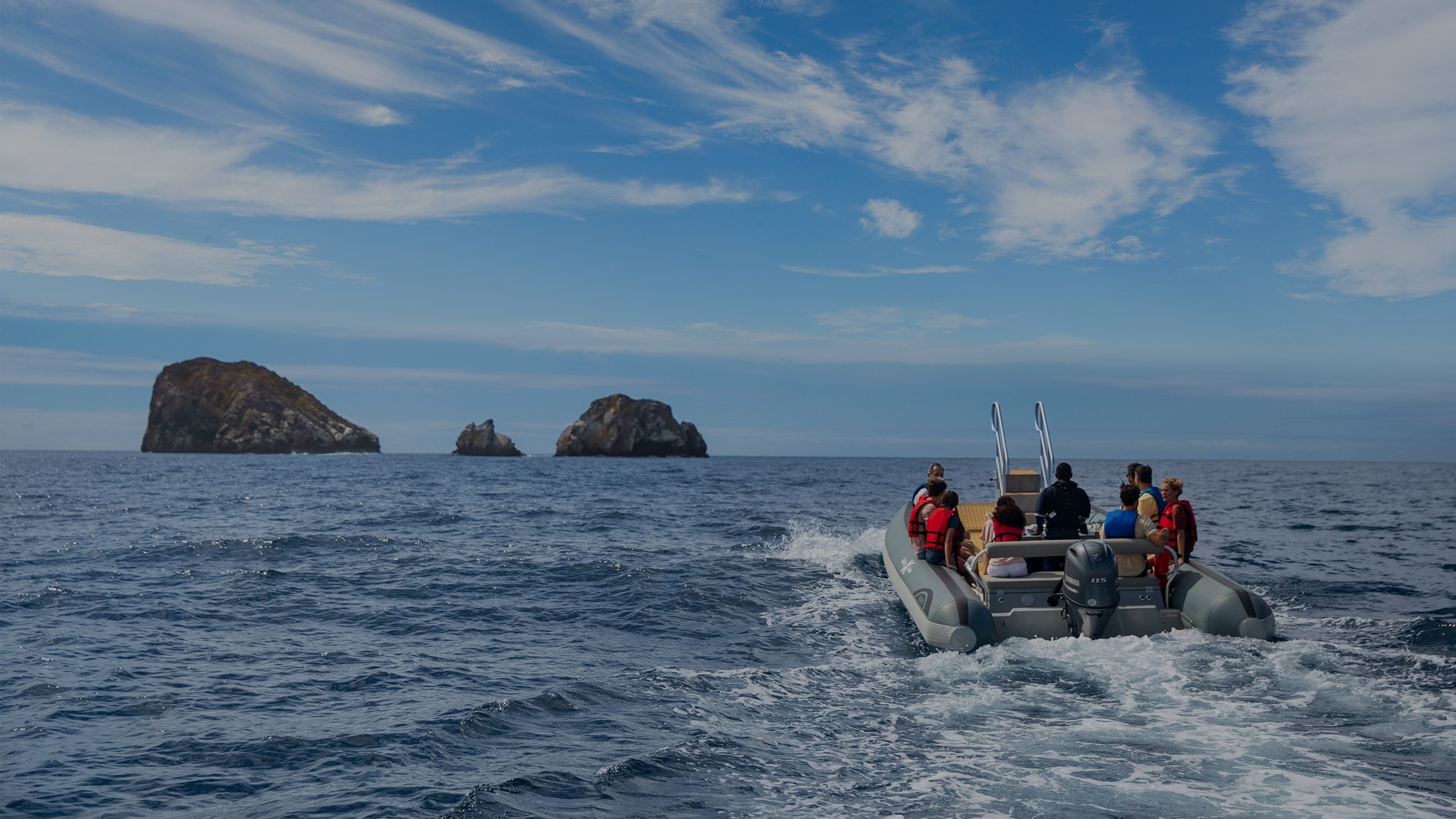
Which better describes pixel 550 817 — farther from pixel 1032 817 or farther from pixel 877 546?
pixel 877 546

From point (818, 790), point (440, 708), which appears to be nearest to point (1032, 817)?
point (818, 790)

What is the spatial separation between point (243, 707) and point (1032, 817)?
279 inches

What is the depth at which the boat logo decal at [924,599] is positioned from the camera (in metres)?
10.3

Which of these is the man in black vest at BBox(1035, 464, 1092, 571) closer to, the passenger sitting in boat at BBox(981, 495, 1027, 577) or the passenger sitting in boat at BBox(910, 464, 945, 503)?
the passenger sitting in boat at BBox(981, 495, 1027, 577)

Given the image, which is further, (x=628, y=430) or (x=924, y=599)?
(x=628, y=430)

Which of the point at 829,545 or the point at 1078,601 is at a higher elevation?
the point at 1078,601

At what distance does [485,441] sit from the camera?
5497 inches

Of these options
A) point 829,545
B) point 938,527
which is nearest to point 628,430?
point 829,545

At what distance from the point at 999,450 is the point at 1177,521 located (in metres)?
4.71

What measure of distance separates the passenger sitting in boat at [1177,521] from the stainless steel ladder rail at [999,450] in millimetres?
4041

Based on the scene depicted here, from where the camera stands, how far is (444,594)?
47.0ft

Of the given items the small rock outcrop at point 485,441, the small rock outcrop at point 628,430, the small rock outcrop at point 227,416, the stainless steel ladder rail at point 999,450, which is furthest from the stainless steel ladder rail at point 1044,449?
the small rock outcrop at point 227,416

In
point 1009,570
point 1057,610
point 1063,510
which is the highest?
point 1063,510

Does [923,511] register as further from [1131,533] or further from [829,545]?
[829,545]
